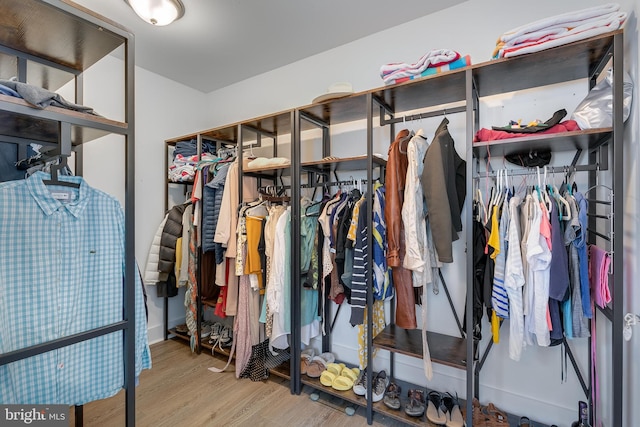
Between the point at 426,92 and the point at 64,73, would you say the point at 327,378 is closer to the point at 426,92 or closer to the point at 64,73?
the point at 426,92

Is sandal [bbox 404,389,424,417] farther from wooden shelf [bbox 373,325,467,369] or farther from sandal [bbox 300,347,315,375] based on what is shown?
sandal [bbox 300,347,315,375]

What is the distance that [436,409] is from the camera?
183cm

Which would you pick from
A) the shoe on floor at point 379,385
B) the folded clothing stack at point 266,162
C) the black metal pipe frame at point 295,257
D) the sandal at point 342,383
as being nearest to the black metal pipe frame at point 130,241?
the black metal pipe frame at point 295,257

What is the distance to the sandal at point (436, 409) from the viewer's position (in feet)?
5.69

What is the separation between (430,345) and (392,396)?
1.40 ft

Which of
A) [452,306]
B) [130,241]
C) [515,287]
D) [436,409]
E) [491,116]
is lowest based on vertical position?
[436,409]

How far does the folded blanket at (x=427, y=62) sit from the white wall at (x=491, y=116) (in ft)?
1.56

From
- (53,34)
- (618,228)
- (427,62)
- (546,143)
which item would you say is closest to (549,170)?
(546,143)

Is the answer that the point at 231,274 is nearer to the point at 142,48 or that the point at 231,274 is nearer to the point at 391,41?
the point at 142,48

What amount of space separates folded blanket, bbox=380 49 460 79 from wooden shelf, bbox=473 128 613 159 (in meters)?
0.52

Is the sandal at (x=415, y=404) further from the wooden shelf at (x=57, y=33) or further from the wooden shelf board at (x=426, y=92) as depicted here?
the wooden shelf at (x=57, y=33)

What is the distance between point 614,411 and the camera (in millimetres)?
1298

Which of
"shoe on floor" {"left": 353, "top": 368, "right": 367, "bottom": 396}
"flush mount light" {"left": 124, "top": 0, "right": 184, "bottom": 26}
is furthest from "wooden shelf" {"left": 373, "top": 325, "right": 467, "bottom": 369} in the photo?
"flush mount light" {"left": 124, "top": 0, "right": 184, "bottom": 26}

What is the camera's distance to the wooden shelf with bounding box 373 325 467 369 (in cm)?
171
